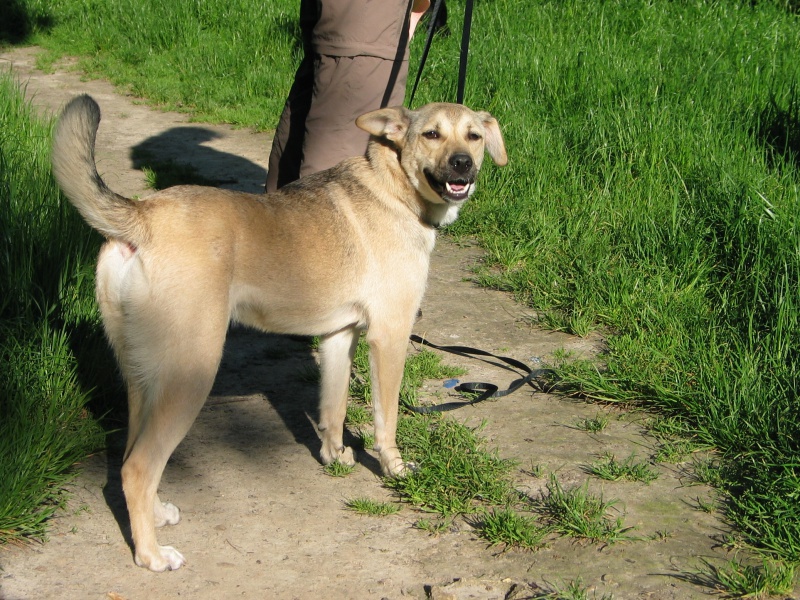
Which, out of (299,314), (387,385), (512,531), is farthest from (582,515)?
(299,314)

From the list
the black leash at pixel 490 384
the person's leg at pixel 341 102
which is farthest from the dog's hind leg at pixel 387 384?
the person's leg at pixel 341 102

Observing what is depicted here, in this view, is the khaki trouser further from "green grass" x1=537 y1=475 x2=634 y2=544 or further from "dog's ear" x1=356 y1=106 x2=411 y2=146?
"green grass" x1=537 y1=475 x2=634 y2=544

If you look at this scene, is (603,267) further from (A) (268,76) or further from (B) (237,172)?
(A) (268,76)

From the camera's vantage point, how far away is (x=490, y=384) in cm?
459

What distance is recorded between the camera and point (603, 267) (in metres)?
5.45

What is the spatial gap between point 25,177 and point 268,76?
4.81 metres

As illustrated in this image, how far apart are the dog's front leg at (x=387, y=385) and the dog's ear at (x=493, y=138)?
1.17 metres

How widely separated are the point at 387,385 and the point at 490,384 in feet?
3.09

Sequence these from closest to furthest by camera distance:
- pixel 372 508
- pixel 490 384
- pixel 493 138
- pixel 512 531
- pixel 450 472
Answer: pixel 512 531 → pixel 372 508 → pixel 450 472 → pixel 493 138 → pixel 490 384

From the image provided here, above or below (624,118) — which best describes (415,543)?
below

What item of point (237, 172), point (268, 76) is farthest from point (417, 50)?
point (237, 172)

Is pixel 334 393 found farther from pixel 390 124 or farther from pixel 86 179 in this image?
pixel 86 179

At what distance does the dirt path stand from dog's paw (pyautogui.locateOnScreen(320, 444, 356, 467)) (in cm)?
8

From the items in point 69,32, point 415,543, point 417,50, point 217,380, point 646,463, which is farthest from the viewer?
point 69,32
